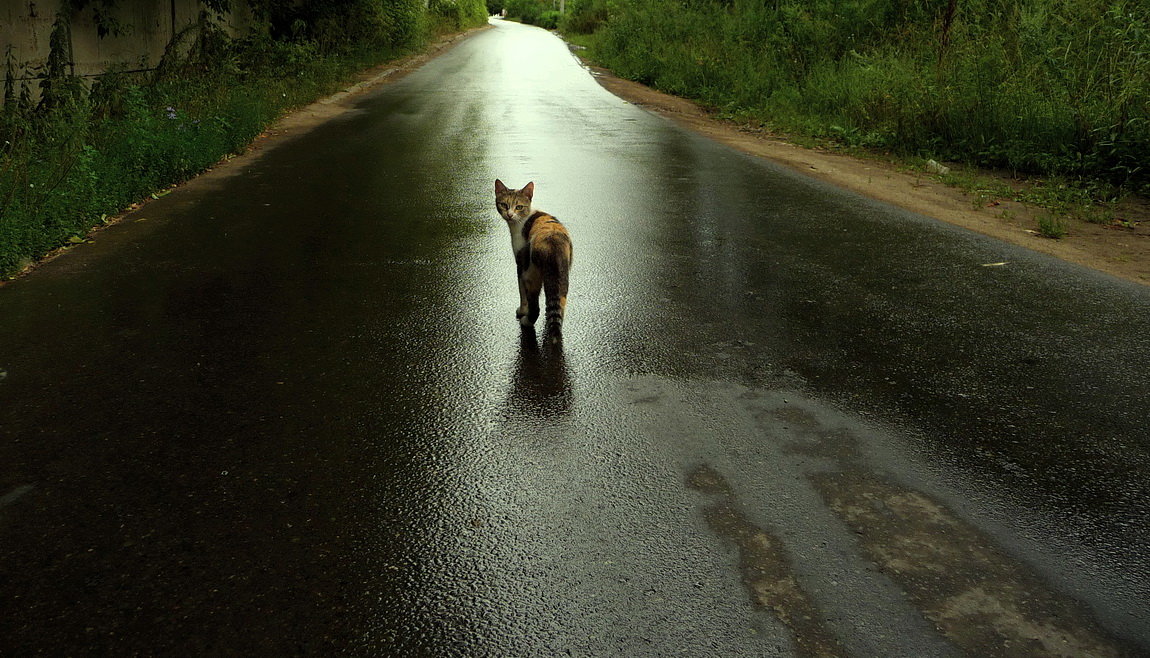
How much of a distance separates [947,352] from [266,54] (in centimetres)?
1820

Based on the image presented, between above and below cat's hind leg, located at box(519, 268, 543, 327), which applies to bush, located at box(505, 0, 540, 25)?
above

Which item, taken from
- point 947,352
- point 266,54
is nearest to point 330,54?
point 266,54

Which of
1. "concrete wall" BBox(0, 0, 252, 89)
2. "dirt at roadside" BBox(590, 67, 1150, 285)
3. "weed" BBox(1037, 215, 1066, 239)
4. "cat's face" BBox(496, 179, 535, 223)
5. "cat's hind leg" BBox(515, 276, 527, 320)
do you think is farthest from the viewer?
"concrete wall" BBox(0, 0, 252, 89)

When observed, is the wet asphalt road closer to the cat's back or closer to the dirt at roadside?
the cat's back

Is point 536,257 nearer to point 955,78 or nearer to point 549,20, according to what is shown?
point 955,78

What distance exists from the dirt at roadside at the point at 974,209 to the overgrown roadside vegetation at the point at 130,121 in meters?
7.58

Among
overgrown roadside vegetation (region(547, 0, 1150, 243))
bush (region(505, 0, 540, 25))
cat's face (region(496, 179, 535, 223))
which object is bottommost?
cat's face (region(496, 179, 535, 223))

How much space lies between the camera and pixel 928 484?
3607 mm

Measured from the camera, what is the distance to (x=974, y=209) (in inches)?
370

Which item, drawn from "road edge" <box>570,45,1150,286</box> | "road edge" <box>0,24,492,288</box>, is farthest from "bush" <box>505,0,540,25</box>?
"road edge" <box>570,45,1150,286</box>

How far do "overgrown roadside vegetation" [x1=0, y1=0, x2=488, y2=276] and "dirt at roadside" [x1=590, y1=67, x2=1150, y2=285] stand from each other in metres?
7.58

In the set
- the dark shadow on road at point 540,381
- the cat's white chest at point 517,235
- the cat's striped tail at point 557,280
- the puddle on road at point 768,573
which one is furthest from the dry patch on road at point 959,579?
the cat's white chest at point 517,235

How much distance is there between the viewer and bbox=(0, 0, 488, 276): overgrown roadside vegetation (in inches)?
293

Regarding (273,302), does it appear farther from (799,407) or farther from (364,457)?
(799,407)
